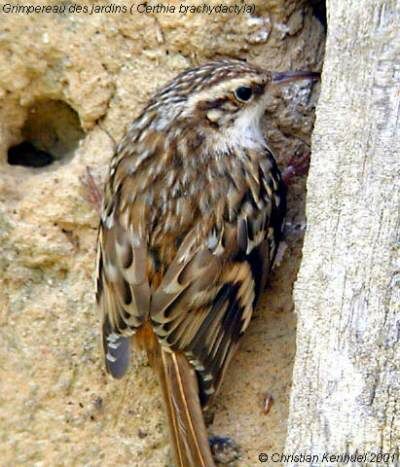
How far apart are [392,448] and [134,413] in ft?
2.92

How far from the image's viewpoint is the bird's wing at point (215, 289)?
3.22 metres

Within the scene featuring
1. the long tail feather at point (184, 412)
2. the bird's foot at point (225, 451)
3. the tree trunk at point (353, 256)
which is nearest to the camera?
the tree trunk at point (353, 256)

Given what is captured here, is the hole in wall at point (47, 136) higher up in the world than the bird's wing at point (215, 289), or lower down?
higher up

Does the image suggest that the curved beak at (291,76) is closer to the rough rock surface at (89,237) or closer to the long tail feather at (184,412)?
the rough rock surface at (89,237)

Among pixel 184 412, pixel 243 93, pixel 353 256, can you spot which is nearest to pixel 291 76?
pixel 243 93

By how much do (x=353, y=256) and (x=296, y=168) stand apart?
0.77m

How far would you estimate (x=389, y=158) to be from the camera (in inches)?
110

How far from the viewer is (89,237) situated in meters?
3.55

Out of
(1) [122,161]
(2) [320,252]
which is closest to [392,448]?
(2) [320,252]

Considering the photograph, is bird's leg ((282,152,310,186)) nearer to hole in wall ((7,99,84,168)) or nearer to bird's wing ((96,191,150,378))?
bird's wing ((96,191,150,378))

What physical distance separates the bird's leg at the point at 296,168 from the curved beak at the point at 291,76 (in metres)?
0.24

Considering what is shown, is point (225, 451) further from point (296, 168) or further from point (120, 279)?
point (296, 168)

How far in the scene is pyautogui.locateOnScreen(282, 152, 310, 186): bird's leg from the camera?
11.6 ft

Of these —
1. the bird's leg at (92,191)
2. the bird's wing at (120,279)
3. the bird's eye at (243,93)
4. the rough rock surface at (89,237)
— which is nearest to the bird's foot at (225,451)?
the rough rock surface at (89,237)
